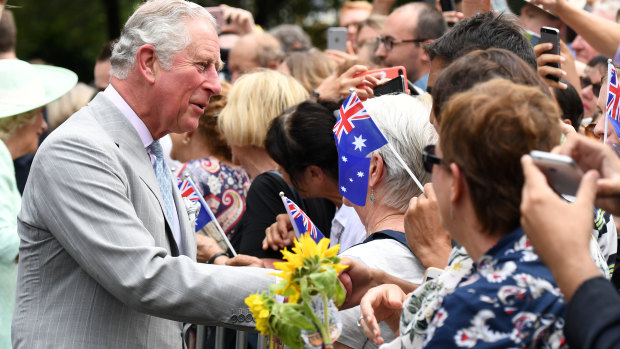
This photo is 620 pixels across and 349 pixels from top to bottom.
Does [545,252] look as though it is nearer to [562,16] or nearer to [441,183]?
[441,183]

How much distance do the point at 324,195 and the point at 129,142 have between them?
1.55m

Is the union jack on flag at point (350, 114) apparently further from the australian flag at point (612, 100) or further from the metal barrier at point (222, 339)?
the metal barrier at point (222, 339)

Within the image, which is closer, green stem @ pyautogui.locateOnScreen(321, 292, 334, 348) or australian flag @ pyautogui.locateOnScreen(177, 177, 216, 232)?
green stem @ pyautogui.locateOnScreen(321, 292, 334, 348)

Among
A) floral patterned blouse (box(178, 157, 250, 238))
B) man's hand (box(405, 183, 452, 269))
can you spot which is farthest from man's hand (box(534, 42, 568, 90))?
floral patterned blouse (box(178, 157, 250, 238))

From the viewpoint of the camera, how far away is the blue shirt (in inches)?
76.8

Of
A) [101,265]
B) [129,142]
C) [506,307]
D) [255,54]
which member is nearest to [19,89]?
[129,142]

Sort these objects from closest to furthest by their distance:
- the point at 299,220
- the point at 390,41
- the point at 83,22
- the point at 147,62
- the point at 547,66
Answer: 1. the point at 147,62
2. the point at 299,220
3. the point at 547,66
4. the point at 390,41
5. the point at 83,22

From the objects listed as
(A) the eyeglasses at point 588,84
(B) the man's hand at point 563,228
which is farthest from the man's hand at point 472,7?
(B) the man's hand at point 563,228

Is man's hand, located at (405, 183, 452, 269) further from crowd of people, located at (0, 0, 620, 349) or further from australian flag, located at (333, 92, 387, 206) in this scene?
australian flag, located at (333, 92, 387, 206)

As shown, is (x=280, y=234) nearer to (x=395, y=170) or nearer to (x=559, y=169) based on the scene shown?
(x=395, y=170)

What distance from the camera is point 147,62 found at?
3.52 m

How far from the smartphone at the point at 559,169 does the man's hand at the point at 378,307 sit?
797 millimetres

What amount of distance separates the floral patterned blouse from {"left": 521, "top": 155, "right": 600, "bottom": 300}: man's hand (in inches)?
146

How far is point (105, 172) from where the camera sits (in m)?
3.12
